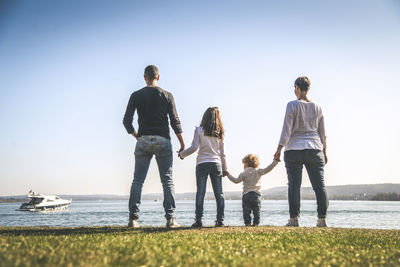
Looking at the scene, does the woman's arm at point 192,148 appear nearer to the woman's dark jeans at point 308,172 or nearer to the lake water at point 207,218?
the woman's dark jeans at point 308,172

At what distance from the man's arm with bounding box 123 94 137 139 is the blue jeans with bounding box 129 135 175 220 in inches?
13.3

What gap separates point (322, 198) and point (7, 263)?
6542mm

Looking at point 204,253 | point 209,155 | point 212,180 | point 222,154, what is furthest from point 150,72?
point 204,253

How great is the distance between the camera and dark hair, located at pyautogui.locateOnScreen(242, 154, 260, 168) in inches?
347

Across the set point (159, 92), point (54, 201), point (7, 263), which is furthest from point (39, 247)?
point (54, 201)

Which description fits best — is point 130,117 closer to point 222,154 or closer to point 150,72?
point 150,72

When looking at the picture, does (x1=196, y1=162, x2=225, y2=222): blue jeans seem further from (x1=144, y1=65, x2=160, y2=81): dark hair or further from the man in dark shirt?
(x1=144, y1=65, x2=160, y2=81): dark hair

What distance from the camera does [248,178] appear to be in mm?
8727

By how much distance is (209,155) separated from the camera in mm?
7586

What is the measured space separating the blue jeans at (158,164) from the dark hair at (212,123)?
1120 millimetres

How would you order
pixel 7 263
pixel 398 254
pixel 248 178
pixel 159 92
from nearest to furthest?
pixel 7 263 → pixel 398 254 → pixel 159 92 → pixel 248 178

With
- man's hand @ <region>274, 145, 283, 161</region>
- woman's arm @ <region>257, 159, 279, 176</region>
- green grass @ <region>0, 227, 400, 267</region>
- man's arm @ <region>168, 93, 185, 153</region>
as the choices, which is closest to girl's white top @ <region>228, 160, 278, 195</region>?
woman's arm @ <region>257, 159, 279, 176</region>

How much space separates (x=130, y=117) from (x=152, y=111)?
57 centimetres

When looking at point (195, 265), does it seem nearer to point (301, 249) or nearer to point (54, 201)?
point (301, 249)
